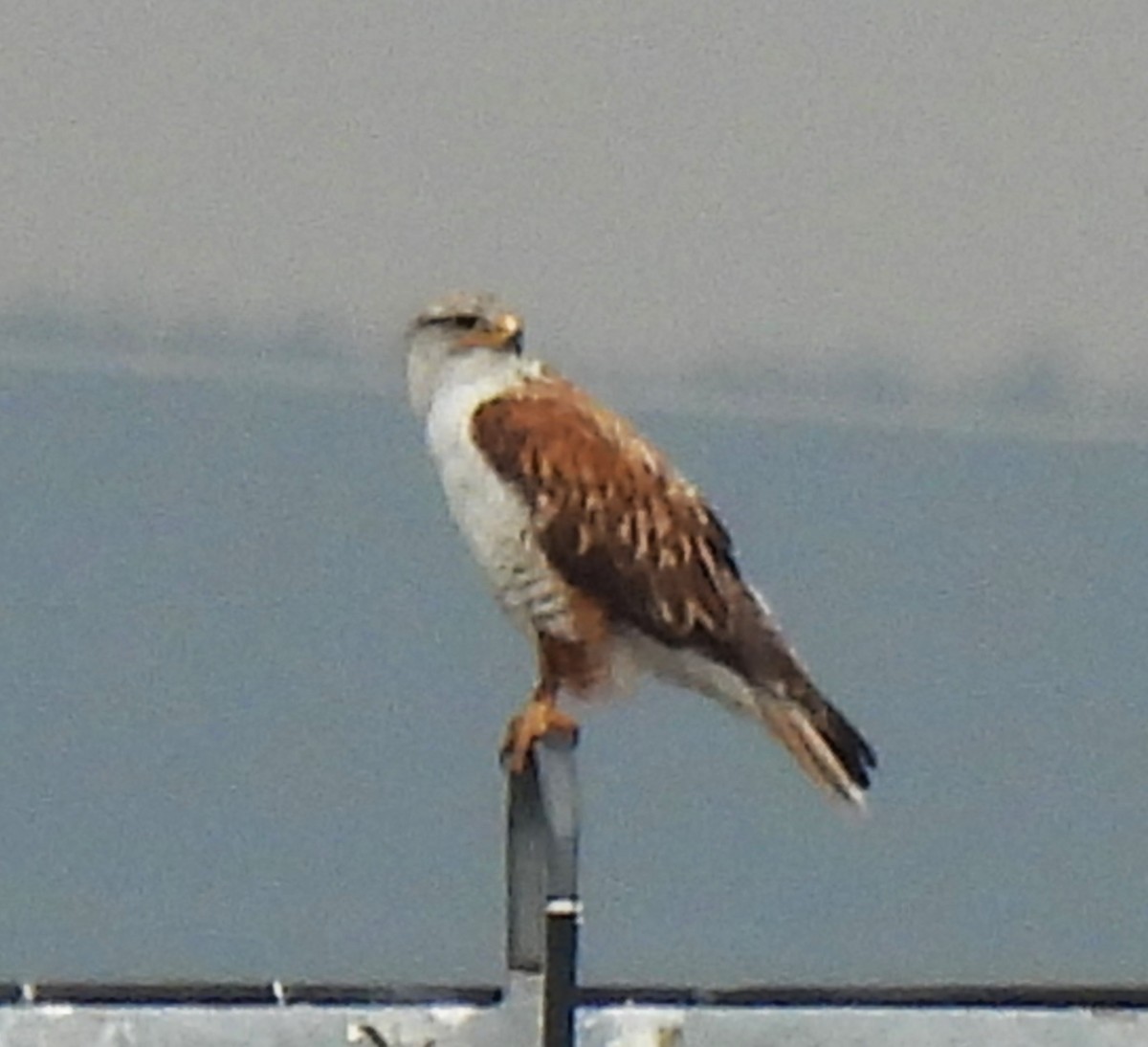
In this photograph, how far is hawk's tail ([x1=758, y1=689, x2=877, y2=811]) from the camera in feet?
4.58

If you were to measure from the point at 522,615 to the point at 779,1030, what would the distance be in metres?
0.60

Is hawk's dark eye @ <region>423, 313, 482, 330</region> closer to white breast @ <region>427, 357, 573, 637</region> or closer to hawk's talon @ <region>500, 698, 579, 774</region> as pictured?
white breast @ <region>427, 357, 573, 637</region>

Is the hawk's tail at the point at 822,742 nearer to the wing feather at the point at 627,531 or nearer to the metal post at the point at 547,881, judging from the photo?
the wing feather at the point at 627,531

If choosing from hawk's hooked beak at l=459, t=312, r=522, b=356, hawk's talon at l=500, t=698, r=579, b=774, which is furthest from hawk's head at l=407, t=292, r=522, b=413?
hawk's talon at l=500, t=698, r=579, b=774

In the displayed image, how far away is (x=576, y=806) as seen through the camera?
3.02 feet

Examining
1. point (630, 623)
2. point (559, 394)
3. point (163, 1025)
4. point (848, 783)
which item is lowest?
point (163, 1025)

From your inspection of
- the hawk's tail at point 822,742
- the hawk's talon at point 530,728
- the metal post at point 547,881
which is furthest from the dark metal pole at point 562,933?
the hawk's tail at point 822,742

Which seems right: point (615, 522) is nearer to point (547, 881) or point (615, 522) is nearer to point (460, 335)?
point (460, 335)

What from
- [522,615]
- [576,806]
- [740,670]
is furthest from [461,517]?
[576,806]

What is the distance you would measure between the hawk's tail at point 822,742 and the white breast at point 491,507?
0.45 feet

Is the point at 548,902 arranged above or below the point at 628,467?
below

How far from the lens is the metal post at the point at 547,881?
871 millimetres

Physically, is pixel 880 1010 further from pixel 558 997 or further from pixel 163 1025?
pixel 163 1025

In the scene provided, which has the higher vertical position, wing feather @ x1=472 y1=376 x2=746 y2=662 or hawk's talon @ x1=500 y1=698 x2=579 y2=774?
wing feather @ x1=472 y1=376 x2=746 y2=662
